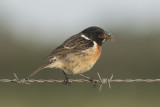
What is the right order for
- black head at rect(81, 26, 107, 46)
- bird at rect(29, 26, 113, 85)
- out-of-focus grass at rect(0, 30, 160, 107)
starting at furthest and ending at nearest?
out-of-focus grass at rect(0, 30, 160, 107) < black head at rect(81, 26, 107, 46) < bird at rect(29, 26, 113, 85)

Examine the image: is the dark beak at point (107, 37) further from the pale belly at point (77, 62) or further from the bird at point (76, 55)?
the pale belly at point (77, 62)

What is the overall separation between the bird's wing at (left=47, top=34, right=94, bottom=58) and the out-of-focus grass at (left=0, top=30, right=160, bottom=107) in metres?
4.95

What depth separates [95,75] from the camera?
2102 centimetres

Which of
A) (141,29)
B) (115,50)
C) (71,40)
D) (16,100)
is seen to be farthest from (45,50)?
(71,40)

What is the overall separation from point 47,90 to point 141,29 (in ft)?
46.1

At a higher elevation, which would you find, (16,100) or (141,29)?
(16,100)

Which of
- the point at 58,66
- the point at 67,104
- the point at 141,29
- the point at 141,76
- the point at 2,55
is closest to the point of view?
the point at 58,66

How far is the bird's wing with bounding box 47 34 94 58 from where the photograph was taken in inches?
429

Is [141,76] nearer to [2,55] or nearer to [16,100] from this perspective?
[16,100]

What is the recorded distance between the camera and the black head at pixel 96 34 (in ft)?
37.6

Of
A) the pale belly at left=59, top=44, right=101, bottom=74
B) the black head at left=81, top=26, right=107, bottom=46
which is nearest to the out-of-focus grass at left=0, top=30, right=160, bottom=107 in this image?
the black head at left=81, top=26, right=107, bottom=46

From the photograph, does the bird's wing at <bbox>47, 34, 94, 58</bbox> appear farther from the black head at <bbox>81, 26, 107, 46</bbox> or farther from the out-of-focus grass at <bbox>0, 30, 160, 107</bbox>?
the out-of-focus grass at <bbox>0, 30, 160, 107</bbox>

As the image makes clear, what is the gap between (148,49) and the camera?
88.9ft

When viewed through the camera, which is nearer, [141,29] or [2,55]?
[2,55]
